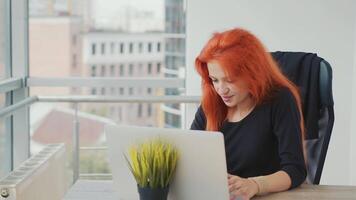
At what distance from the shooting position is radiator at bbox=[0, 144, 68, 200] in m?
2.27

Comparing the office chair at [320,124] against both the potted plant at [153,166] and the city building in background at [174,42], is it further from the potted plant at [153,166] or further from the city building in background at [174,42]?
the city building in background at [174,42]

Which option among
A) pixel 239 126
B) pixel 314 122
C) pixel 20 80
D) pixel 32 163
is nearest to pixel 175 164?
pixel 239 126

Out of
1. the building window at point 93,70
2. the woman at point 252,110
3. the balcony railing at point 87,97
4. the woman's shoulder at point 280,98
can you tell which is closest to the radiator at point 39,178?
the balcony railing at point 87,97

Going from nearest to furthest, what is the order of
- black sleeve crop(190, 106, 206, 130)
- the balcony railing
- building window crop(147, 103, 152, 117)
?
black sleeve crop(190, 106, 206, 130) → the balcony railing → building window crop(147, 103, 152, 117)

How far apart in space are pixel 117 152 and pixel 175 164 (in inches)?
6.4

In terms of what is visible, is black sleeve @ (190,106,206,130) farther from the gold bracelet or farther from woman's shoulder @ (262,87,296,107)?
the gold bracelet

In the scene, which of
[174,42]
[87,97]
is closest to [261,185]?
[87,97]

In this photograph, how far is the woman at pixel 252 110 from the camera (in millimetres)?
1790

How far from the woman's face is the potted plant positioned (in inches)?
14.4

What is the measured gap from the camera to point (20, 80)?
3402 millimetres

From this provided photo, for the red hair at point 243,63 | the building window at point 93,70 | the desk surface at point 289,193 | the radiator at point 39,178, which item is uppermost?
the red hair at point 243,63

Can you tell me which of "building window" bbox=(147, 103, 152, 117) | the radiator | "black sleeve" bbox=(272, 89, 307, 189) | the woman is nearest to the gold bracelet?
the woman

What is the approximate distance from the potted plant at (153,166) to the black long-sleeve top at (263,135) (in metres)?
0.43

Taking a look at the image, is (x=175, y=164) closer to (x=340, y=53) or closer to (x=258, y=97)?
(x=258, y=97)
